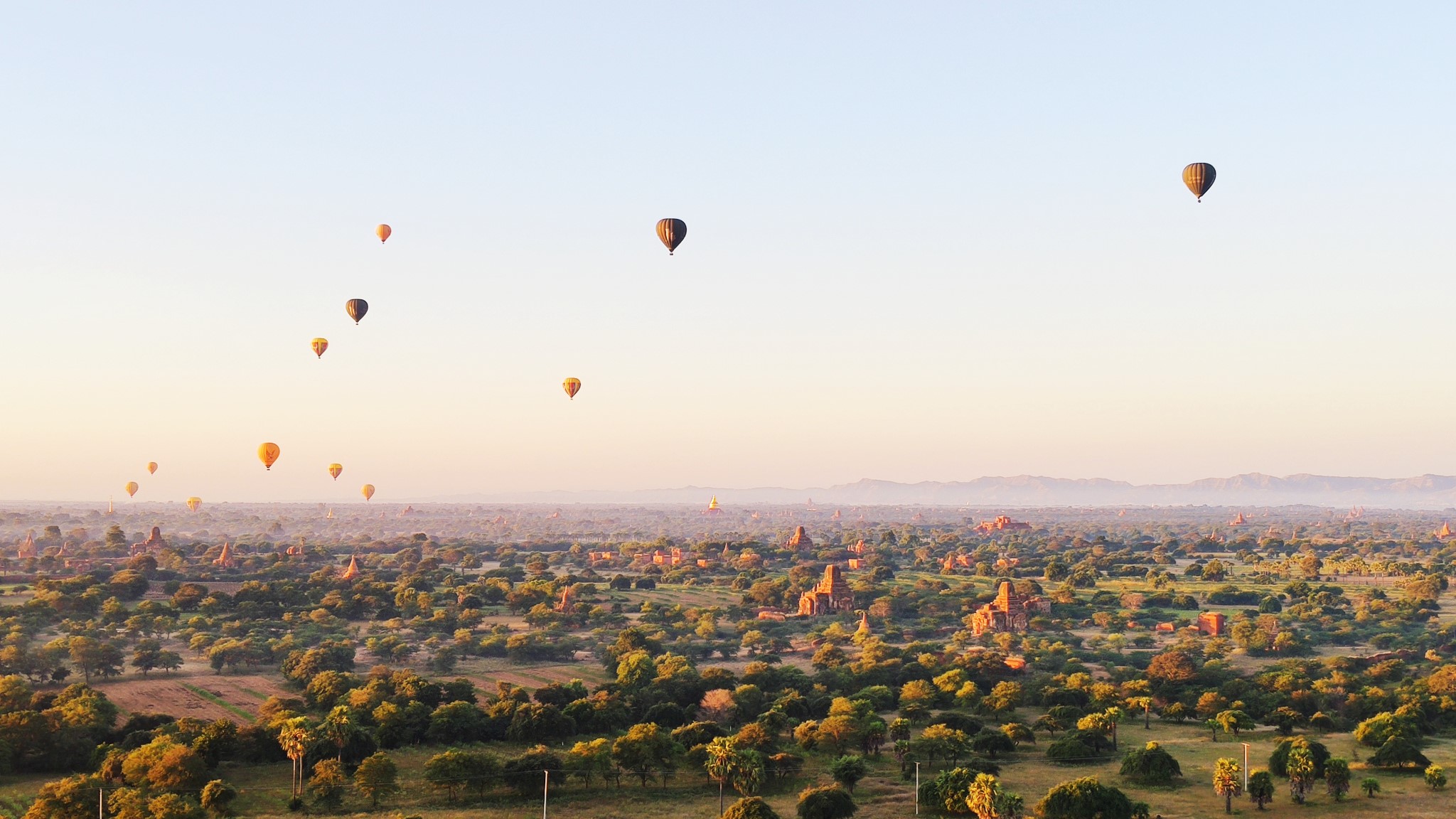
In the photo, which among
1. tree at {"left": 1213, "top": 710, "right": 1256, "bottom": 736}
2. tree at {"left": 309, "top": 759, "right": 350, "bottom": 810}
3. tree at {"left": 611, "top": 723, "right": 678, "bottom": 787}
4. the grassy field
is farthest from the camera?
tree at {"left": 1213, "top": 710, "right": 1256, "bottom": 736}

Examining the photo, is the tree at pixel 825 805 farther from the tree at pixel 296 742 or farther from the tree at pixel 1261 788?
the tree at pixel 296 742

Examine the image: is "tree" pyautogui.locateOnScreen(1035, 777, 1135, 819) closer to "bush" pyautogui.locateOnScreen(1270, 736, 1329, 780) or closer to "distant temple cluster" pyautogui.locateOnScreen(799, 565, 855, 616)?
"bush" pyautogui.locateOnScreen(1270, 736, 1329, 780)

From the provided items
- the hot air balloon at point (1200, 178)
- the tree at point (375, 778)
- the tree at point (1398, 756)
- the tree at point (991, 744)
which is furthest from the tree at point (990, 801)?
the hot air balloon at point (1200, 178)

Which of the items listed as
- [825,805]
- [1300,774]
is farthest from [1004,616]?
[825,805]

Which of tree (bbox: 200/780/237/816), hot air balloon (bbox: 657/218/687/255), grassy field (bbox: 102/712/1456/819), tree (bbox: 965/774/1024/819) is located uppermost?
hot air balloon (bbox: 657/218/687/255)

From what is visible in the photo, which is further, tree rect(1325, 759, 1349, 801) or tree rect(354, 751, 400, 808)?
tree rect(1325, 759, 1349, 801)

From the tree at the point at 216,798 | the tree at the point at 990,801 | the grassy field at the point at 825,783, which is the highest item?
the tree at the point at 990,801

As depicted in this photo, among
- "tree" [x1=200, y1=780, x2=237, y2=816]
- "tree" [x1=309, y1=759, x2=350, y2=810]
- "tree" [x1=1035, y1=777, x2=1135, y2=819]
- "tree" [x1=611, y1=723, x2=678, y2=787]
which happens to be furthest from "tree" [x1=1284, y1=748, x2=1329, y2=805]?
"tree" [x1=200, y1=780, x2=237, y2=816]
